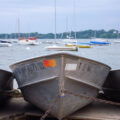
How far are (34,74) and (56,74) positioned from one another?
0.63 m

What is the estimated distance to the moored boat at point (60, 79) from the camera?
8.05 meters

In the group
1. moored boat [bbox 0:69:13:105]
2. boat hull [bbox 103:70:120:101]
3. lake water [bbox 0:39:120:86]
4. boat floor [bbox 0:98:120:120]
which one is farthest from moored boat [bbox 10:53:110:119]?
lake water [bbox 0:39:120:86]

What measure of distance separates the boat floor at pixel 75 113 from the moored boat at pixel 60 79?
0.86 feet

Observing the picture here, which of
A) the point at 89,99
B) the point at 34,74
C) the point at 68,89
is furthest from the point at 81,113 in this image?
the point at 34,74

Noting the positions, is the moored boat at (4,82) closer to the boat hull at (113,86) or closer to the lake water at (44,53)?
the boat hull at (113,86)

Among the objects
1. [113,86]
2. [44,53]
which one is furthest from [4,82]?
[44,53]

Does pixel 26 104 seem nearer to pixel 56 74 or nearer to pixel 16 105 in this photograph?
pixel 16 105

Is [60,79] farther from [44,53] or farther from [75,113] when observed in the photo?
[44,53]

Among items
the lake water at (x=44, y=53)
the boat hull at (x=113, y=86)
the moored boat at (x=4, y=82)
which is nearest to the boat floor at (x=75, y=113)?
the moored boat at (x=4, y=82)

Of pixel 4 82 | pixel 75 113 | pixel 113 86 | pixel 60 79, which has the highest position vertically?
pixel 60 79

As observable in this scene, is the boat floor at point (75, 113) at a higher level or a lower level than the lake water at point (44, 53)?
higher

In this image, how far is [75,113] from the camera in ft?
29.1

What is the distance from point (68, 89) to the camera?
8.22 meters

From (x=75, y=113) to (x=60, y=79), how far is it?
1300mm
